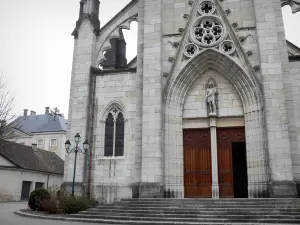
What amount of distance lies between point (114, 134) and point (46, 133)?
41.0m

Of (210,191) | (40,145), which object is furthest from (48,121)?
(210,191)

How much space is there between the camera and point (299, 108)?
52.2 feet

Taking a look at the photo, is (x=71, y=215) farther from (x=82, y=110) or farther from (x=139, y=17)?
(x=139, y=17)

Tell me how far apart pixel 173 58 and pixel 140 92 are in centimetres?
250

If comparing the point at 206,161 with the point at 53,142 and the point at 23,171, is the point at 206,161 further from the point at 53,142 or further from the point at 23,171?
the point at 53,142

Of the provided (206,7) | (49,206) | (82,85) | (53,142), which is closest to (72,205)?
(49,206)

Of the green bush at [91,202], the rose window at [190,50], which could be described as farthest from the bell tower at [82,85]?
the rose window at [190,50]

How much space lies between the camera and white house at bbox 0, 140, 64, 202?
31592 millimetres

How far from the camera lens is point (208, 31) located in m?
17.9

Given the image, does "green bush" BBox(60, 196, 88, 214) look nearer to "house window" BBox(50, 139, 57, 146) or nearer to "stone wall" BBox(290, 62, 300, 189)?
"stone wall" BBox(290, 62, 300, 189)

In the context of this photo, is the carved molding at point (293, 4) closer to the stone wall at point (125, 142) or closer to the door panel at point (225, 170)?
the door panel at point (225, 170)

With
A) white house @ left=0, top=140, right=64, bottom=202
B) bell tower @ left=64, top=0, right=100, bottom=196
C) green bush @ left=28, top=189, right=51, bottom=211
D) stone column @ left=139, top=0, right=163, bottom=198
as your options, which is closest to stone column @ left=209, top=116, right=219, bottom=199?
stone column @ left=139, top=0, right=163, bottom=198

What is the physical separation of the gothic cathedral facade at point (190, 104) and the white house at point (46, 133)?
124ft

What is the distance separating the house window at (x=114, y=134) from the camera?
1770 centimetres
